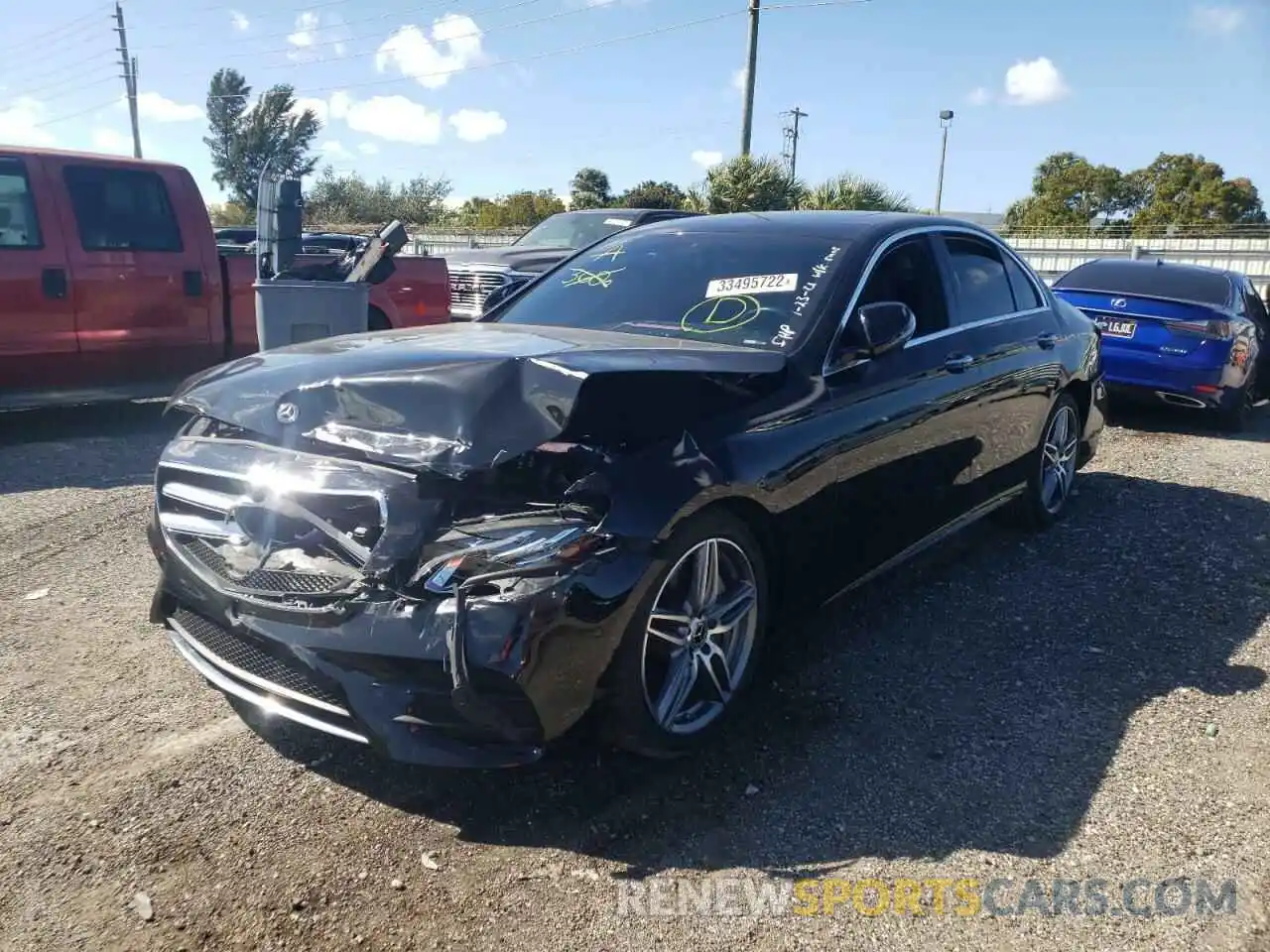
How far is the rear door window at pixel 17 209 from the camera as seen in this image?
7.09m

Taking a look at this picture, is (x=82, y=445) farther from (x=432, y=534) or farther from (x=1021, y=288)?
(x=1021, y=288)

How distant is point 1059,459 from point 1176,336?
11.9ft

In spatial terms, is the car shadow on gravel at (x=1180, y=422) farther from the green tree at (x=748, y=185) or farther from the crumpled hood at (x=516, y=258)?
the green tree at (x=748, y=185)

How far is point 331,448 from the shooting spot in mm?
2941

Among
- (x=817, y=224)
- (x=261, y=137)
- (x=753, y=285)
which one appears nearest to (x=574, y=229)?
(x=817, y=224)

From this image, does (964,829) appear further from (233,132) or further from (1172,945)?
(233,132)

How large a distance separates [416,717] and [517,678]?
289mm

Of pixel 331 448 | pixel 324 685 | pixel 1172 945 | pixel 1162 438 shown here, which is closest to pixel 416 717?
pixel 324 685

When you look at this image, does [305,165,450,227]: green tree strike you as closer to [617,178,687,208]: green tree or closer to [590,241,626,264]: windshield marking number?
[617,178,687,208]: green tree

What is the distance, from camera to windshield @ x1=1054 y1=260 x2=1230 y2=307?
903 centimetres

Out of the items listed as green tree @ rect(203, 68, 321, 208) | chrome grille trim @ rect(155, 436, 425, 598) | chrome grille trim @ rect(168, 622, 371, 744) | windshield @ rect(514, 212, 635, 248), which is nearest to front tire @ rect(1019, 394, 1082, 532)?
chrome grille trim @ rect(155, 436, 425, 598)

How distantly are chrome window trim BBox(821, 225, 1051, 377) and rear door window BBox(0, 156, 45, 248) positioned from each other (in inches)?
236

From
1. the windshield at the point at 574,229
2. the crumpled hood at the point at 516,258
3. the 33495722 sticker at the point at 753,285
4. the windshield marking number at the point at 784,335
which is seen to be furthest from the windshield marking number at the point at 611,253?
the windshield at the point at 574,229

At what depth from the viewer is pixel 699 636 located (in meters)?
3.23
